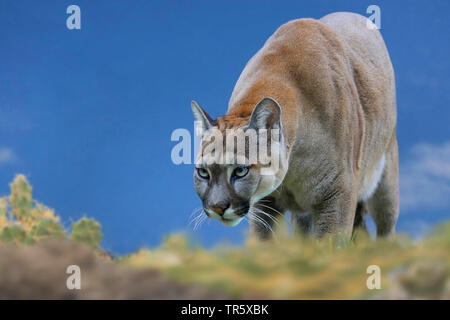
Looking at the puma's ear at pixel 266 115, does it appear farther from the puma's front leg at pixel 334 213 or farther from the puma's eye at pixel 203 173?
the puma's front leg at pixel 334 213

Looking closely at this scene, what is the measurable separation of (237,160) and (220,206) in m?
0.38

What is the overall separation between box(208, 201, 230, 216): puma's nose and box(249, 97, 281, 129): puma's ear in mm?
667

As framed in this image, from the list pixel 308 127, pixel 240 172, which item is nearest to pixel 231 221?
pixel 240 172

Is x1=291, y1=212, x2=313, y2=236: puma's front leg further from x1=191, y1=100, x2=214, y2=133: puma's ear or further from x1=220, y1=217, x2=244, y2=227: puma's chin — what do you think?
x1=191, y1=100, x2=214, y2=133: puma's ear

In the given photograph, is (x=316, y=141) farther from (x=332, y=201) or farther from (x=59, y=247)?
(x=59, y=247)

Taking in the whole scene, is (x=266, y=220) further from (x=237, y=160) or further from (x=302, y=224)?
(x=237, y=160)

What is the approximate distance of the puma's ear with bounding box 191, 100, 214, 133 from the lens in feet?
13.5

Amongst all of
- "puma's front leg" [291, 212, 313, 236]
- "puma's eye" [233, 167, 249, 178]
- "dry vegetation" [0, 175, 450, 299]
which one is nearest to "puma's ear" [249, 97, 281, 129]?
"puma's eye" [233, 167, 249, 178]

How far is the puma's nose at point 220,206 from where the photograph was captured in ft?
12.3

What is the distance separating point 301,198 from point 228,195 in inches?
58.0

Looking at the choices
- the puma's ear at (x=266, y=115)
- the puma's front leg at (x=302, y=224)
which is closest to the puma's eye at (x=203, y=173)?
the puma's ear at (x=266, y=115)

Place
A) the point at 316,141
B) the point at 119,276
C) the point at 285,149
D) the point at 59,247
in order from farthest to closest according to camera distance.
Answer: the point at 316,141 < the point at 285,149 < the point at 59,247 < the point at 119,276

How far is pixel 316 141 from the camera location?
4.87 metres
